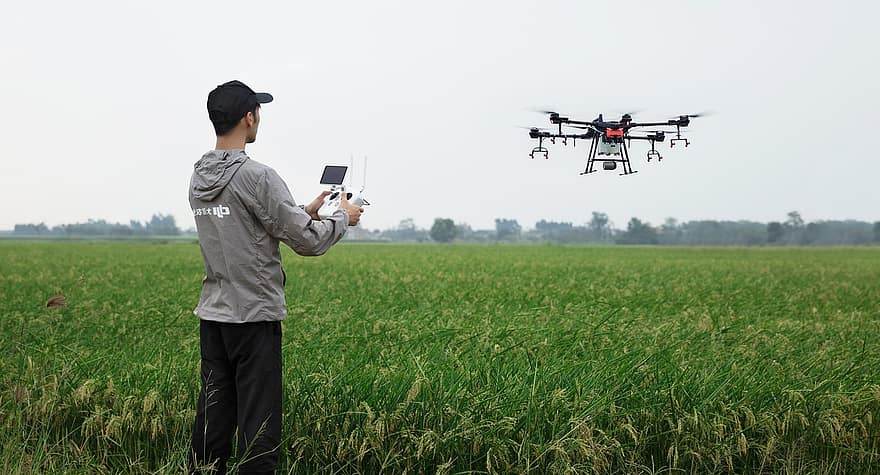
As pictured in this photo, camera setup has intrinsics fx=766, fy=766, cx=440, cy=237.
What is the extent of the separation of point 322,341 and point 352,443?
332 cm

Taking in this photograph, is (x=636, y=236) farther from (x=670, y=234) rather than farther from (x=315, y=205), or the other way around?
(x=315, y=205)

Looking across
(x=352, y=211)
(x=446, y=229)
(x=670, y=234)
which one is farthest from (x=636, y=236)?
(x=446, y=229)

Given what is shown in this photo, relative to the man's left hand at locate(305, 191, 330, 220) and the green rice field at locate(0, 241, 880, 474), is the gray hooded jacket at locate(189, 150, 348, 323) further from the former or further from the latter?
the green rice field at locate(0, 241, 880, 474)

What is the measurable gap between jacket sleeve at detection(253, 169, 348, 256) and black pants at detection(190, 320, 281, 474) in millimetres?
502

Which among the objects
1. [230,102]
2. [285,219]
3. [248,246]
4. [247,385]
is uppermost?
[230,102]

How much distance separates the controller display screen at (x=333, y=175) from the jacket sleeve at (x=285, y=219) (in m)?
0.22

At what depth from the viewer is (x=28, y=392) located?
18.4ft

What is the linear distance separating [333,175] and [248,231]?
0.55 meters

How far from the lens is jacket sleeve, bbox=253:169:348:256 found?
3.78 m

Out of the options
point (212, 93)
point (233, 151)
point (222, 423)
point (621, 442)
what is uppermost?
point (212, 93)

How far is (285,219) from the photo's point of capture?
3.79 meters

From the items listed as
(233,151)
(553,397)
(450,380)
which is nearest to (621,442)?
(553,397)

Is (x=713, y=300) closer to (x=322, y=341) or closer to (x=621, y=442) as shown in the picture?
(x=322, y=341)

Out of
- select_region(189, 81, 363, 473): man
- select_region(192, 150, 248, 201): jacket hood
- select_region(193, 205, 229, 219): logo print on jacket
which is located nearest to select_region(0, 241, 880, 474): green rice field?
select_region(189, 81, 363, 473): man
